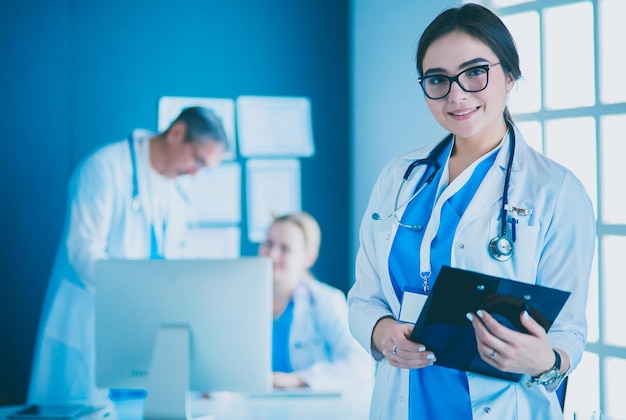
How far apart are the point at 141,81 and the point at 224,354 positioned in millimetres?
1653

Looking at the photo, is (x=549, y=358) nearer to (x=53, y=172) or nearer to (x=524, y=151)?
(x=524, y=151)

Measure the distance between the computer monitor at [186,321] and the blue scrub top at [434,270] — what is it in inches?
20.5

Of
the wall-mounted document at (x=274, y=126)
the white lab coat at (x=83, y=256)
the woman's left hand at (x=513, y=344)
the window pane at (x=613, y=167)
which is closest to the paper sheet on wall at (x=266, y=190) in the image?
the wall-mounted document at (x=274, y=126)

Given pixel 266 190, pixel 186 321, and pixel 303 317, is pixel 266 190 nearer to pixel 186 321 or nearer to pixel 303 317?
pixel 303 317

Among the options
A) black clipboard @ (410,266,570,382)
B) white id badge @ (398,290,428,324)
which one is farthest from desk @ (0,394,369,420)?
black clipboard @ (410,266,570,382)

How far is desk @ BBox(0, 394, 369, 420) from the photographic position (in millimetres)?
2098

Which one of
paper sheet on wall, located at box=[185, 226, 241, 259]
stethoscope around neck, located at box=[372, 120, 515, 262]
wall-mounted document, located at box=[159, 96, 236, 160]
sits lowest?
paper sheet on wall, located at box=[185, 226, 241, 259]

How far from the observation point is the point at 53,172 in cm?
304

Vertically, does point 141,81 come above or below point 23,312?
above

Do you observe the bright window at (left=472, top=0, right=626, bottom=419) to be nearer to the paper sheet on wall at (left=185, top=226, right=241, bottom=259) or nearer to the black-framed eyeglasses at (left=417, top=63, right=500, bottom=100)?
the black-framed eyeglasses at (left=417, top=63, right=500, bottom=100)

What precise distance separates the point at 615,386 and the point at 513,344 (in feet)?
4.35

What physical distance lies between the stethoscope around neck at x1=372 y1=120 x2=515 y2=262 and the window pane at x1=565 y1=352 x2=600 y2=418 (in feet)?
3.85

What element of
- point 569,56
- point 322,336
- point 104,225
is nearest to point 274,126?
point 104,225

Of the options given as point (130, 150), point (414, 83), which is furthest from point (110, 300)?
point (414, 83)
